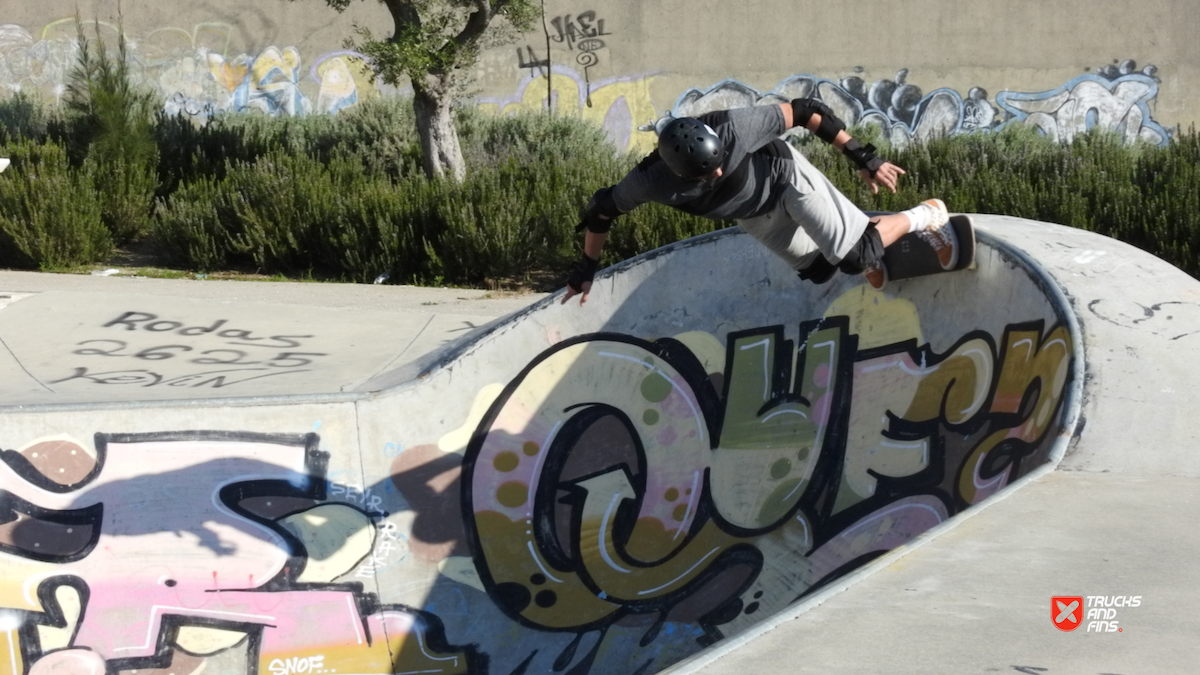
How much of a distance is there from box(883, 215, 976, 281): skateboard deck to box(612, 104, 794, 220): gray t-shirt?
2.79 ft

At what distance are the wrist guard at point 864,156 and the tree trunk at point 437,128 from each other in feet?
25.3

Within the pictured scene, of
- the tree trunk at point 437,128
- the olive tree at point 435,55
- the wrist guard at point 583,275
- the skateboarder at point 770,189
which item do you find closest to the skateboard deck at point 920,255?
the skateboarder at point 770,189

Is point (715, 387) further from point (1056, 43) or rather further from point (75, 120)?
point (1056, 43)

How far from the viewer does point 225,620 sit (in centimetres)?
473

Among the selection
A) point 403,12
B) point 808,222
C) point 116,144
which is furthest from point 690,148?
point 116,144

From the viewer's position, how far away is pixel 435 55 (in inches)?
446

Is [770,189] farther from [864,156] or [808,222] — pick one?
[864,156]

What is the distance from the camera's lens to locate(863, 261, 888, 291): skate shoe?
5258 millimetres

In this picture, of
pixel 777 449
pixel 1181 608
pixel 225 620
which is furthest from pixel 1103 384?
pixel 225 620

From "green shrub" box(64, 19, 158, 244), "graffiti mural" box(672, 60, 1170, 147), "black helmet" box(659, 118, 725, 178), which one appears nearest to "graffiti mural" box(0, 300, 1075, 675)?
"black helmet" box(659, 118, 725, 178)

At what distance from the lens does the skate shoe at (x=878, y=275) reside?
5.26 meters

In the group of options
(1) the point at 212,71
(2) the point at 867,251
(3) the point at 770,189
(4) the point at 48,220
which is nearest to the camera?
(3) the point at 770,189

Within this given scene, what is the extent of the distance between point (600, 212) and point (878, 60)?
632 inches

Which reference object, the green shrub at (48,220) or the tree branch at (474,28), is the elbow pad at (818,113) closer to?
the tree branch at (474,28)
